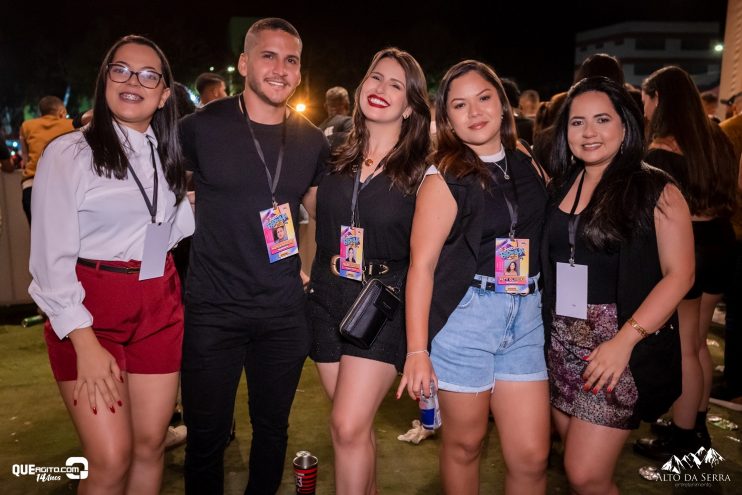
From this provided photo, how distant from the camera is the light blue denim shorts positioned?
2.34m

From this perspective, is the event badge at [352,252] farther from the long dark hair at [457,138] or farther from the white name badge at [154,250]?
the white name badge at [154,250]

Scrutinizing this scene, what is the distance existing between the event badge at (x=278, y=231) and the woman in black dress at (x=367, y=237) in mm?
133

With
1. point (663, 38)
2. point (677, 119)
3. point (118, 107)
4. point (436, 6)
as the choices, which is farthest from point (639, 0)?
point (663, 38)

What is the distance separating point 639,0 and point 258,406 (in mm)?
35952

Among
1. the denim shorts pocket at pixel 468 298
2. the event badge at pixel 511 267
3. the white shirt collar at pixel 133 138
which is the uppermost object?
the white shirt collar at pixel 133 138

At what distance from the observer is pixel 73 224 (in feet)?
6.88

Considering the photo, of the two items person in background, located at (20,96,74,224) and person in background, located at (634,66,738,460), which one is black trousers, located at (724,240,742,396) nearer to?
person in background, located at (634,66,738,460)

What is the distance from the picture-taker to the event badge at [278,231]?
2527 millimetres

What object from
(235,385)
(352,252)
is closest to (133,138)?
(352,252)

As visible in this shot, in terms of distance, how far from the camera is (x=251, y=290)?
254cm

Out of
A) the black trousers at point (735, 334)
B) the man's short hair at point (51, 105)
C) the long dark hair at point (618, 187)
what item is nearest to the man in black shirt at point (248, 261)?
the long dark hair at point (618, 187)

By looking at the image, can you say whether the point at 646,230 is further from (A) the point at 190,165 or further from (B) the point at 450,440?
(A) the point at 190,165

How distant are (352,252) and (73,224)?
1009 mm

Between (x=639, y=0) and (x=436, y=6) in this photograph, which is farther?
(x=639, y=0)
